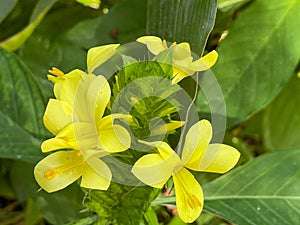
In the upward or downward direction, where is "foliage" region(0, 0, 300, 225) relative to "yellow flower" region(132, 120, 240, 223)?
downward

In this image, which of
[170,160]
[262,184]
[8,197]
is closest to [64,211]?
[8,197]

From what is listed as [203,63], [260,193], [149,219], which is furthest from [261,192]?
[203,63]

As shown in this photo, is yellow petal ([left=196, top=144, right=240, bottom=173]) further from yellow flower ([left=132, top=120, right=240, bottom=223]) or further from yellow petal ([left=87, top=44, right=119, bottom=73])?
yellow petal ([left=87, top=44, right=119, bottom=73])

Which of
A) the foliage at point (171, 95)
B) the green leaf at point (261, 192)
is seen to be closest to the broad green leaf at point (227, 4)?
the foliage at point (171, 95)

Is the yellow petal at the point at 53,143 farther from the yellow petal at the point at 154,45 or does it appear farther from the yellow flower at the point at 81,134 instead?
the yellow petal at the point at 154,45

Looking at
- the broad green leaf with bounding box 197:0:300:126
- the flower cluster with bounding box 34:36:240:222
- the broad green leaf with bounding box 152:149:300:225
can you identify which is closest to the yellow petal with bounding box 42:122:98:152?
the flower cluster with bounding box 34:36:240:222

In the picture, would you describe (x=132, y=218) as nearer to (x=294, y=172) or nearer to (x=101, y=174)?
(x=101, y=174)

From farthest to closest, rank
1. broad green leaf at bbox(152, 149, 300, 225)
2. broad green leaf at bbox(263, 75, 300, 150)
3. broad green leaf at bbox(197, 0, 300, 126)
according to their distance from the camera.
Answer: broad green leaf at bbox(263, 75, 300, 150) < broad green leaf at bbox(197, 0, 300, 126) < broad green leaf at bbox(152, 149, 300, 225)
